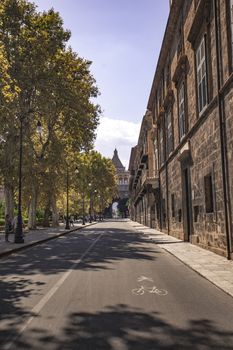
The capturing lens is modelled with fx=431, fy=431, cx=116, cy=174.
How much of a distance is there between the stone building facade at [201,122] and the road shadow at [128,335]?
25.0ft

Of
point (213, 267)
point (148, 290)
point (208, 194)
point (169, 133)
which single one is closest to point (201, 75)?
point (208, 194)

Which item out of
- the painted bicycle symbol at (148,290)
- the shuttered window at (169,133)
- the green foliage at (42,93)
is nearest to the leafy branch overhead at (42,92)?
the green foliage at (42,93)

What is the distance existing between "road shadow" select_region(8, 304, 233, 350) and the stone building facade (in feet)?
25.0

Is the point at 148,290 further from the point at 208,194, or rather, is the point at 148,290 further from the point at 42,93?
the point at 42,93

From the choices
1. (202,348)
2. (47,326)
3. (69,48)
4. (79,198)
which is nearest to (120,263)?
(47,326)

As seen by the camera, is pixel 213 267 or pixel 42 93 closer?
pixel 213 267

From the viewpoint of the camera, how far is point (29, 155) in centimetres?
3869

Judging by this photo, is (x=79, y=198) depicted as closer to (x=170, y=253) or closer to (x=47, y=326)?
(x=170, y=253)

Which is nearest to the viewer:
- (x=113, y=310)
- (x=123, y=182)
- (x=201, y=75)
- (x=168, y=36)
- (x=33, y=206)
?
(x=113, y=310)

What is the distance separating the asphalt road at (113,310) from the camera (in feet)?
17.1

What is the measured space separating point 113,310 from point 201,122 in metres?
11.7

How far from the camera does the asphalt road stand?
5.22 meters

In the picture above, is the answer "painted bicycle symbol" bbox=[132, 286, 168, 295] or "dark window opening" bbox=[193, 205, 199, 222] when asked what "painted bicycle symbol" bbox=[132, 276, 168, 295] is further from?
"dark window opening" bbox=[193, 205, 199, 222]

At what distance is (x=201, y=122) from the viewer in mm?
17250
